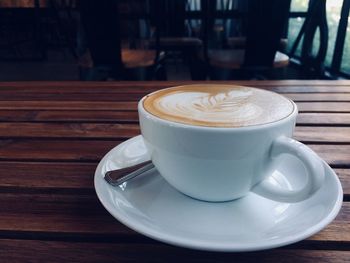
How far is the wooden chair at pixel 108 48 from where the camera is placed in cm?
133

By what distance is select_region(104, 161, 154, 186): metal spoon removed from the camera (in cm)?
29

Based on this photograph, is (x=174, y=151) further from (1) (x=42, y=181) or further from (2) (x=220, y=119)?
(1) (x=42, y=181)

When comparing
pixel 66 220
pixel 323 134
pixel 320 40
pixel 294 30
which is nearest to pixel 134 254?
pixel 66 220

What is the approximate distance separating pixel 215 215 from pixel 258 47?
1.21 m

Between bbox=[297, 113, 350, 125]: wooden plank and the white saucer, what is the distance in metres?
0.21

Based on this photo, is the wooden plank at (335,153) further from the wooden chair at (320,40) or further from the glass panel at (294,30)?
the glass panel at (294,30)

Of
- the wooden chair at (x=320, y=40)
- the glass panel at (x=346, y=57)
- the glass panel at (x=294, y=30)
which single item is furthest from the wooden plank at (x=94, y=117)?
the glass panel at (x=294, y=30)

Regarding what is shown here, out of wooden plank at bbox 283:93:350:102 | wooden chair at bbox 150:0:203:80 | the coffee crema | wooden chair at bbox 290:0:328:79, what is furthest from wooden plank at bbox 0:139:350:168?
wooden chair at bbox 150:0:203:80

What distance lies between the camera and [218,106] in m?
0.30

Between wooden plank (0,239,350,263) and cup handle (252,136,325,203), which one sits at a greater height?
cup handle (252,136,325,203)

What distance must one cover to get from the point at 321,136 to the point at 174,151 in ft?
0.88

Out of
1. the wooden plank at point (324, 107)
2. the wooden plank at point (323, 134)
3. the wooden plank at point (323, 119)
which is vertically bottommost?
the wooden plank at point (324, 107)

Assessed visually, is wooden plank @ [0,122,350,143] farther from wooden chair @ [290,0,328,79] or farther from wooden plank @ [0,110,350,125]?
wooden chair @ [290,0,328,79]

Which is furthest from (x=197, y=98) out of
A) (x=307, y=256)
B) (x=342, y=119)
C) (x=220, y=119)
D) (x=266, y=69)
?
(x=266, y=69)
